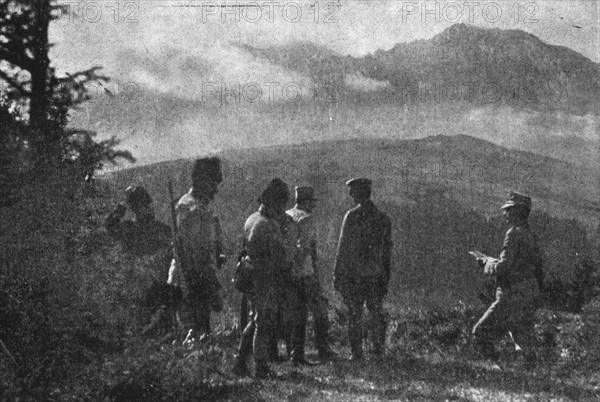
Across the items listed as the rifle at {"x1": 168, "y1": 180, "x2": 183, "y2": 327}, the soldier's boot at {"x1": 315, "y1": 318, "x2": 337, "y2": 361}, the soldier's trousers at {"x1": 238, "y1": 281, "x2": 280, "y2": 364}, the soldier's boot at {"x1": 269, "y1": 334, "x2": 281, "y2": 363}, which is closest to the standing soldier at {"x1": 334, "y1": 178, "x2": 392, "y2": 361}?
the soldier's boot at {"x1": 315, "y1": 318, "x2": 337, "y2": 361}

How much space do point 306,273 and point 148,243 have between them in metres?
2.53

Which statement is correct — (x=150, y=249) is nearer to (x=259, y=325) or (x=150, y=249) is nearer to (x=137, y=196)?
(x=137, y=196)

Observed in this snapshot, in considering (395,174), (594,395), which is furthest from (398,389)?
(395,174)

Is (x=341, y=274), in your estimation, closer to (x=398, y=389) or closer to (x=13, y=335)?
(x=398, y=389)

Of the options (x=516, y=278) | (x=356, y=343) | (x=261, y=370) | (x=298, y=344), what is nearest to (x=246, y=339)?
(x=261, y=370)

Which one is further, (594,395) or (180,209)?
(180,209)

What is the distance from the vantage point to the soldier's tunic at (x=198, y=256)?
7766 millimetres

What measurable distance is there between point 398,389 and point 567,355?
3463 mm

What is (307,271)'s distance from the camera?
8.12m

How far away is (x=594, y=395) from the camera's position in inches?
246

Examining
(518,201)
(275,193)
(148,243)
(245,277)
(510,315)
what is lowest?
(510,315)

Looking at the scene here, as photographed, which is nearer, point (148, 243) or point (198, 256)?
point (198, 256)

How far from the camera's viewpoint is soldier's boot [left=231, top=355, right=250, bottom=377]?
676 cm

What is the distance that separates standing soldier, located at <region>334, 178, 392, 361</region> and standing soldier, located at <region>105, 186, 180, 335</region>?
8.00 feet
